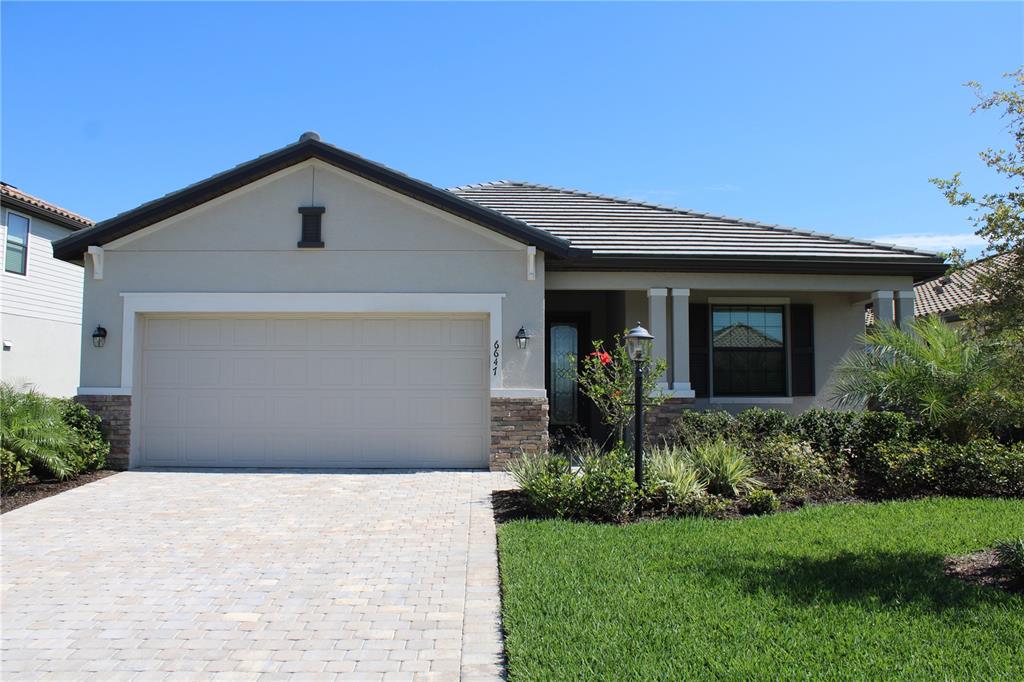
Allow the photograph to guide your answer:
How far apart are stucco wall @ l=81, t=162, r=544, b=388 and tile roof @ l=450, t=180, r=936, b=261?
1.72 m

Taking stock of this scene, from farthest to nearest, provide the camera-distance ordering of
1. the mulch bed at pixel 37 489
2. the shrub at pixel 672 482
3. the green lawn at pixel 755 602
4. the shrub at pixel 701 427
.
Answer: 1. the shrub at pixel 701 427
2. the mulch bed at pixel 37 489
3. the shrub at pixel 672 482
4. the green lawn at pixel 755 602

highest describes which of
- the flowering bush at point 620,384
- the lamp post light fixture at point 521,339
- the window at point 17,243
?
the window at point 17,243

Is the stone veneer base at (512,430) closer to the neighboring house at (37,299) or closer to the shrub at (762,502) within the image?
the shrub at (762,502)

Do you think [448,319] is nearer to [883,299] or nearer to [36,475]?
[36,475]

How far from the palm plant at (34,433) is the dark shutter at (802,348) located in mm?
12056

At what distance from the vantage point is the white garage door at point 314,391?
11.2 metres

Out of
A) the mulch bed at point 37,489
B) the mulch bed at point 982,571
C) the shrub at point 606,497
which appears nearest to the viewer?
the mulch bed at point 982,571

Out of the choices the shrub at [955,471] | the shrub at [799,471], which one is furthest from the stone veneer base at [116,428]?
the shrub at [955,471]

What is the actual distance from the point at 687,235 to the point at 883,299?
3.55 metres

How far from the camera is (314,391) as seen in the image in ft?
36.9

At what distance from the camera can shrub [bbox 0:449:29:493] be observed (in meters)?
9.14

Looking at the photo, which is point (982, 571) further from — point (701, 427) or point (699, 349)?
point (699, 349)

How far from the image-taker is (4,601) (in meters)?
5.34

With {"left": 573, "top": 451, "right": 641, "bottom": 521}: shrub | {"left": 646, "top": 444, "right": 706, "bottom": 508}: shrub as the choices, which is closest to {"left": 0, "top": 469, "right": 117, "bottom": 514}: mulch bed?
{"left": 573, "top": 451, "right": 641, "bottom": 521}: shrub
